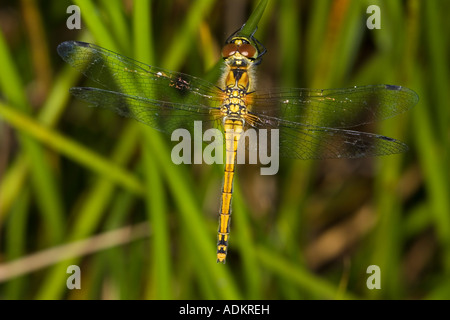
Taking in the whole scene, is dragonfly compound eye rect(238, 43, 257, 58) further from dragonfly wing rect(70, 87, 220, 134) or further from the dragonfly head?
dragonfly wing rect(70, 87, 220, 134)

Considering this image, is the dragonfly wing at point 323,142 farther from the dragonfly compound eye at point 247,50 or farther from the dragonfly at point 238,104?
the dragonfly compound eye at point 247,50

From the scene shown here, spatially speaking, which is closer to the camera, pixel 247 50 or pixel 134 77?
pixel 134 77

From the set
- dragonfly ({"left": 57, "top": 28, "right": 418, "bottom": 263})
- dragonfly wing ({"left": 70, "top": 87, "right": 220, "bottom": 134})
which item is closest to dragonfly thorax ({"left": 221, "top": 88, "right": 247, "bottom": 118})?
dragonfly ({"left": 57, "top": 28, "right": 418, "bottom": 263})

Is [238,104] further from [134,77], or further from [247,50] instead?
[134,77]

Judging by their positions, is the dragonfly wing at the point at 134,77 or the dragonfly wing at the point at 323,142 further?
the dragonfly wing at the point at 323,142

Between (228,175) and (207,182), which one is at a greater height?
(207,182)

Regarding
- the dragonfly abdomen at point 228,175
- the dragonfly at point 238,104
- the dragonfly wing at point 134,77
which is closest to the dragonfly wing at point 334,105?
the dragonfly at point 238,104

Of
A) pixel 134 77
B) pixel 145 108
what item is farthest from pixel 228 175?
pixel 134 77
